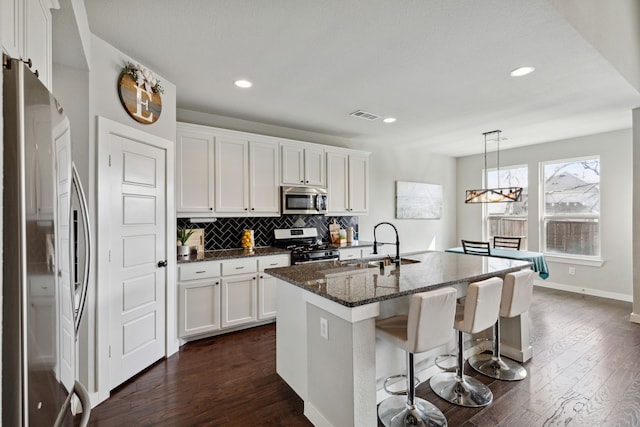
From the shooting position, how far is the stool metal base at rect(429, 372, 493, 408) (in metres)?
2.24

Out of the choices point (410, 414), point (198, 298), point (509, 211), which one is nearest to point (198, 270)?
point (198, 298)

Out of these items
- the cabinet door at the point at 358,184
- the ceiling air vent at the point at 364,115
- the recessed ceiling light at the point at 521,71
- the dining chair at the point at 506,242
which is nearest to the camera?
the recessed ceiling light at the point at 521,71

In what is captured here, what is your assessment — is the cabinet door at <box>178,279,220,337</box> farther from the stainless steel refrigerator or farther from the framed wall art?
the framed wall art

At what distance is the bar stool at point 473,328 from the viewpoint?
81.7 inches

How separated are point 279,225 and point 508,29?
334cm

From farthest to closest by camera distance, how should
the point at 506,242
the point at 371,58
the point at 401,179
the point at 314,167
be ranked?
1. the point at 401,179
2. the point at 506,242
3. the point at 314,167
4. the point at 371,58

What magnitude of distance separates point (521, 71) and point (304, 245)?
3093 millimetres

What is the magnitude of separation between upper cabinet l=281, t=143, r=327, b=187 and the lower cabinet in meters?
1.13

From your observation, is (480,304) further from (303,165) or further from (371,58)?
(303,165)

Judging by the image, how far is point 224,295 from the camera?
135 inches

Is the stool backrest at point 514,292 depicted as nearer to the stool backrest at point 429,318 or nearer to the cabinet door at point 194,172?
the stool backrest at point 429,318

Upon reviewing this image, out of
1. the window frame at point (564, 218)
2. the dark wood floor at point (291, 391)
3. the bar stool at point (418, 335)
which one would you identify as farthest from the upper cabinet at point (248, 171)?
the window frame at point (564, 218)

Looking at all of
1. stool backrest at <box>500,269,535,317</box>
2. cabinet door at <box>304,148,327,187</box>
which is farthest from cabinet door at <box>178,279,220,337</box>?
stool backrest at <box>500,269,535,317</box>

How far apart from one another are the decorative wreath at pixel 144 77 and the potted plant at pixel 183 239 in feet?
4.85
